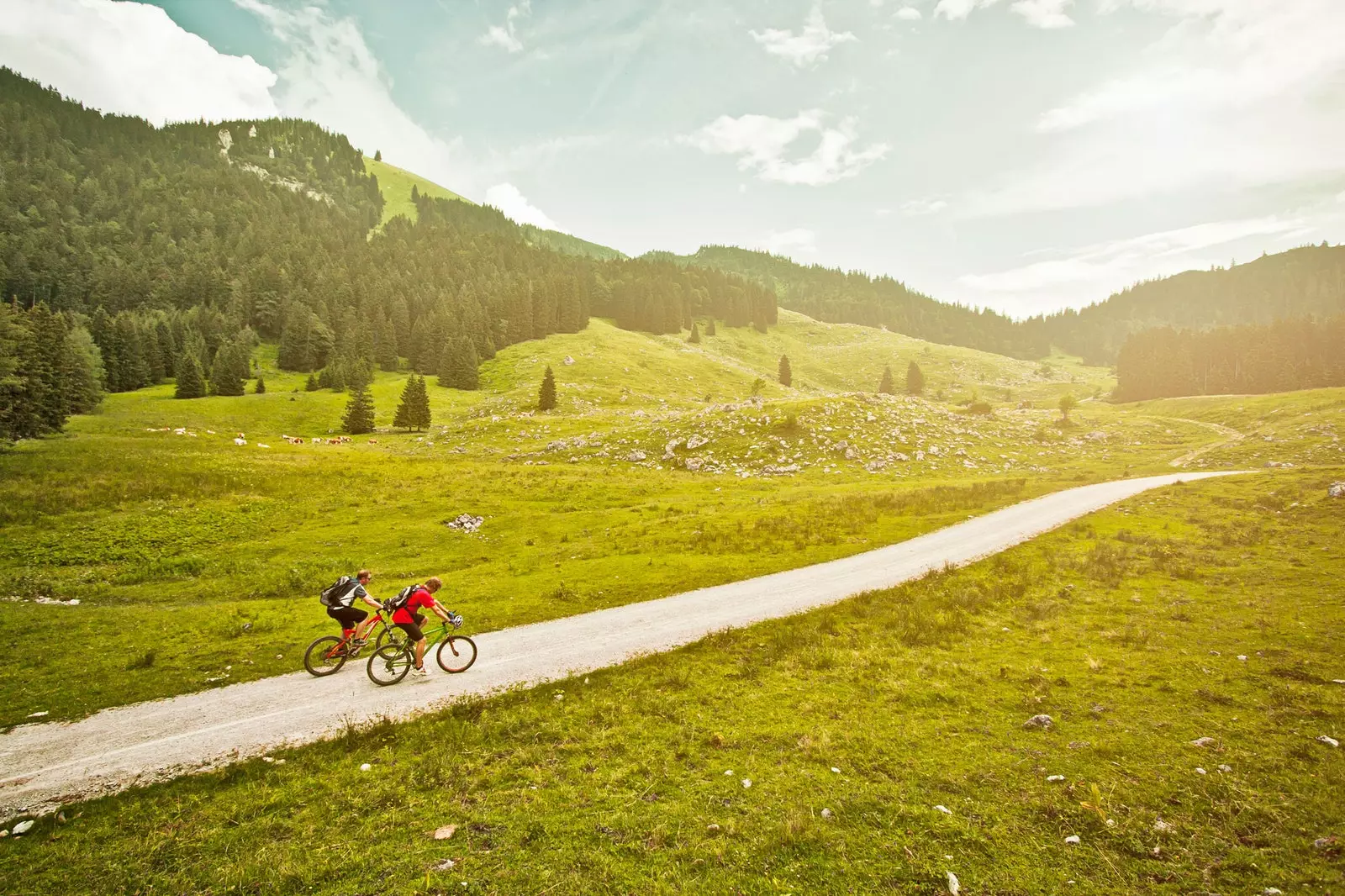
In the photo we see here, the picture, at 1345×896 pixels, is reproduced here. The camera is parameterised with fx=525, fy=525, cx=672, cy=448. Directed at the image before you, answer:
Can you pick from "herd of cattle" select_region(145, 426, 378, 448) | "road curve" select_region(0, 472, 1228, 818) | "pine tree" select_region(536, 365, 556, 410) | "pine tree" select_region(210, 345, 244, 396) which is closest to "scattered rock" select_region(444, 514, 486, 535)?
"road curve" select_region(0, 472, 1228, 818)

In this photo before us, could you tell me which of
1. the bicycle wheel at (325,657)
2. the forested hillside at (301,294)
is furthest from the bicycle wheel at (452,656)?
the forested hillside at (301,294)

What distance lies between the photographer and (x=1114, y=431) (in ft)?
256

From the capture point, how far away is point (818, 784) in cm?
1005

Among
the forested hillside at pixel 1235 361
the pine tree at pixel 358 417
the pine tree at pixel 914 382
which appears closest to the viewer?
the pine tree at pixel 358 417

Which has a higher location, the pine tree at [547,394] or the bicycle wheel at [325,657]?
the pine tree at [547,394]

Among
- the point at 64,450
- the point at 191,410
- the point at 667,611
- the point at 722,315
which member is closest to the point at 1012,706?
the point at 667,611

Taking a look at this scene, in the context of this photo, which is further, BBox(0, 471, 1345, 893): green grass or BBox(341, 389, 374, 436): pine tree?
BBox(341, 389, 374, 436): pine tree

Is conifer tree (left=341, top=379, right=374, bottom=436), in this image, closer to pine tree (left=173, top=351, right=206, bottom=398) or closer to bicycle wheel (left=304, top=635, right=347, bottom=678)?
pine tree (left=173, top=351, right=206, bottom=398)

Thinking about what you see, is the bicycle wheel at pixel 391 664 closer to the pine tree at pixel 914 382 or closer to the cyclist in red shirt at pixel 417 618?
the cyclist in red shirt at pixel 417 618

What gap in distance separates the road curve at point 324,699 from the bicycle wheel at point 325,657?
347mm

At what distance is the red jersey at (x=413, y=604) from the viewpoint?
1566 cm

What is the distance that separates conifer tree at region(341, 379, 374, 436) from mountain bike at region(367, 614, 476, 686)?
76.7 meters

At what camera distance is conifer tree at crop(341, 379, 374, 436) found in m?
81.7

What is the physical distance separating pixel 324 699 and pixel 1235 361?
18863 centimetres
